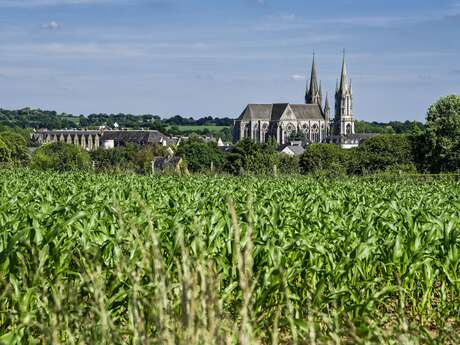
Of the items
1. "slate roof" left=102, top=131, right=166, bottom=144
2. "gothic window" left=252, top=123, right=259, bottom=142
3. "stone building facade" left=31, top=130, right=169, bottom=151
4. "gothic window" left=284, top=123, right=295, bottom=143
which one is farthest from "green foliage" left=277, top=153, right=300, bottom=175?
"gothic window" left=284, top=123, right=295, bottom=143

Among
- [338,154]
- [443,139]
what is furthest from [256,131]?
[443,139]

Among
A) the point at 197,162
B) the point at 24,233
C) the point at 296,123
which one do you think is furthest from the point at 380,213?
the point at 296,123

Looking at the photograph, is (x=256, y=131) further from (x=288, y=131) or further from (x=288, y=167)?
(x=288, y=167)

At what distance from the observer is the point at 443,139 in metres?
70.5

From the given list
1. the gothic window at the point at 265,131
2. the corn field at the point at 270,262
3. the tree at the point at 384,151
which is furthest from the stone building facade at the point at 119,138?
the corn field at the point at 270,262

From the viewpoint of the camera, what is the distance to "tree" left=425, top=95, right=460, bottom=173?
6981 centimetres

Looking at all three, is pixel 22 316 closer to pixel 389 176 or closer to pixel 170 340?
pixel 170 340

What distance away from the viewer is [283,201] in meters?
13.3

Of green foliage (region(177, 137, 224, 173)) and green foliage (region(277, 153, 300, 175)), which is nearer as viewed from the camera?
green foliage (region(277, 153, 300, 175))

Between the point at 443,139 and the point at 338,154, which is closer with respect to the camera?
the point at 443,139

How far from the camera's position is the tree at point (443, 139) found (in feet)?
229

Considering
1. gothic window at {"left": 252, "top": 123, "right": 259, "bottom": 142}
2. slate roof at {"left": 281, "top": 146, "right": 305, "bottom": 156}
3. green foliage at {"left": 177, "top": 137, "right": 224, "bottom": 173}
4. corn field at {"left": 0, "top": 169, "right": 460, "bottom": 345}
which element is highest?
corn field at {"left": 0, "top": 169, "right": 460, "bottom": 345}

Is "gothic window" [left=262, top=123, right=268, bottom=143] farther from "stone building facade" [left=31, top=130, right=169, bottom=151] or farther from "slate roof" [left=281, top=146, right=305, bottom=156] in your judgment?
"stone building facade" [left=31, top=130, right=169, bottom=151]

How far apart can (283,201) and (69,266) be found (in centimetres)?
534
